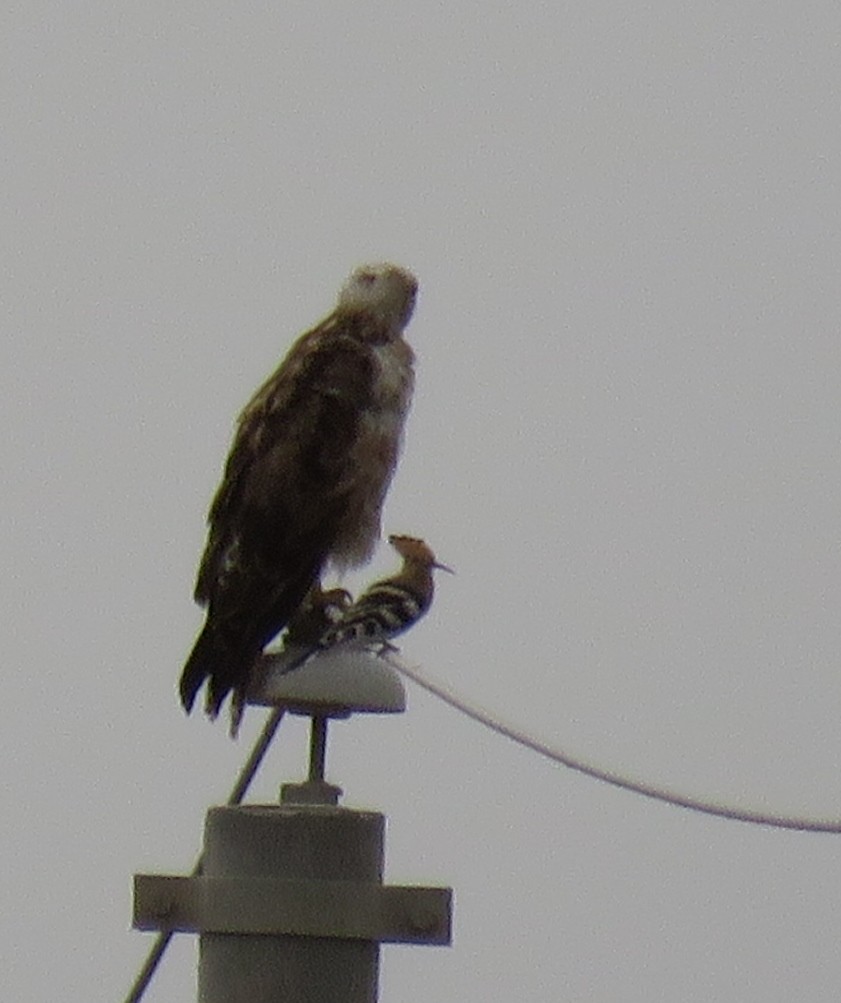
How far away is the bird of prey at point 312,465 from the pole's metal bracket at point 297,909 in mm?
2048

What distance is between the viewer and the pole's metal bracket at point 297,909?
11.4 feet

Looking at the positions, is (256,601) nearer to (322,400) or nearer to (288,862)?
(322,400)

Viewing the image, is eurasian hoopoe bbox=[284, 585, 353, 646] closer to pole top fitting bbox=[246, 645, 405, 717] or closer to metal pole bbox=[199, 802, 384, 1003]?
pole top fitting bbox=[246, 645, 405, 717]

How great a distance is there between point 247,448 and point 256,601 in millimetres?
696

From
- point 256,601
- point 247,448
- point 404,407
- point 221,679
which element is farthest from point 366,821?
point 404,407

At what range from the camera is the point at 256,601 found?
19.4 ft

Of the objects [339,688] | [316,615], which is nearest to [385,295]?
[316,615]

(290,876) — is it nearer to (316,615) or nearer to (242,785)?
(242,785)

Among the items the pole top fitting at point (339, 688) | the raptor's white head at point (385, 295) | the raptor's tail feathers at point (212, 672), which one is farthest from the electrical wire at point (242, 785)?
the raptor's white head at point (385, 295)

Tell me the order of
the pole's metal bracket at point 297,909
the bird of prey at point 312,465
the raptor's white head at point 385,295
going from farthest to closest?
1. the raptor's white head at point 385,295
2. the bird of prey at point 312,465
3. the pole's metal bracket at point 297,909

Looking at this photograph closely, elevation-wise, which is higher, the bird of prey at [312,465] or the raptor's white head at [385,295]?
the raptor's white head at [385,295]

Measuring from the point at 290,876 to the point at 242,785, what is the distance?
0.33 metres

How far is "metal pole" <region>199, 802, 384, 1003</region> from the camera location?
3473mm

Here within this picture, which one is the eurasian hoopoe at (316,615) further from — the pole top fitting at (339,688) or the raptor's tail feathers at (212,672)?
the pole top fitting at (339,688)
